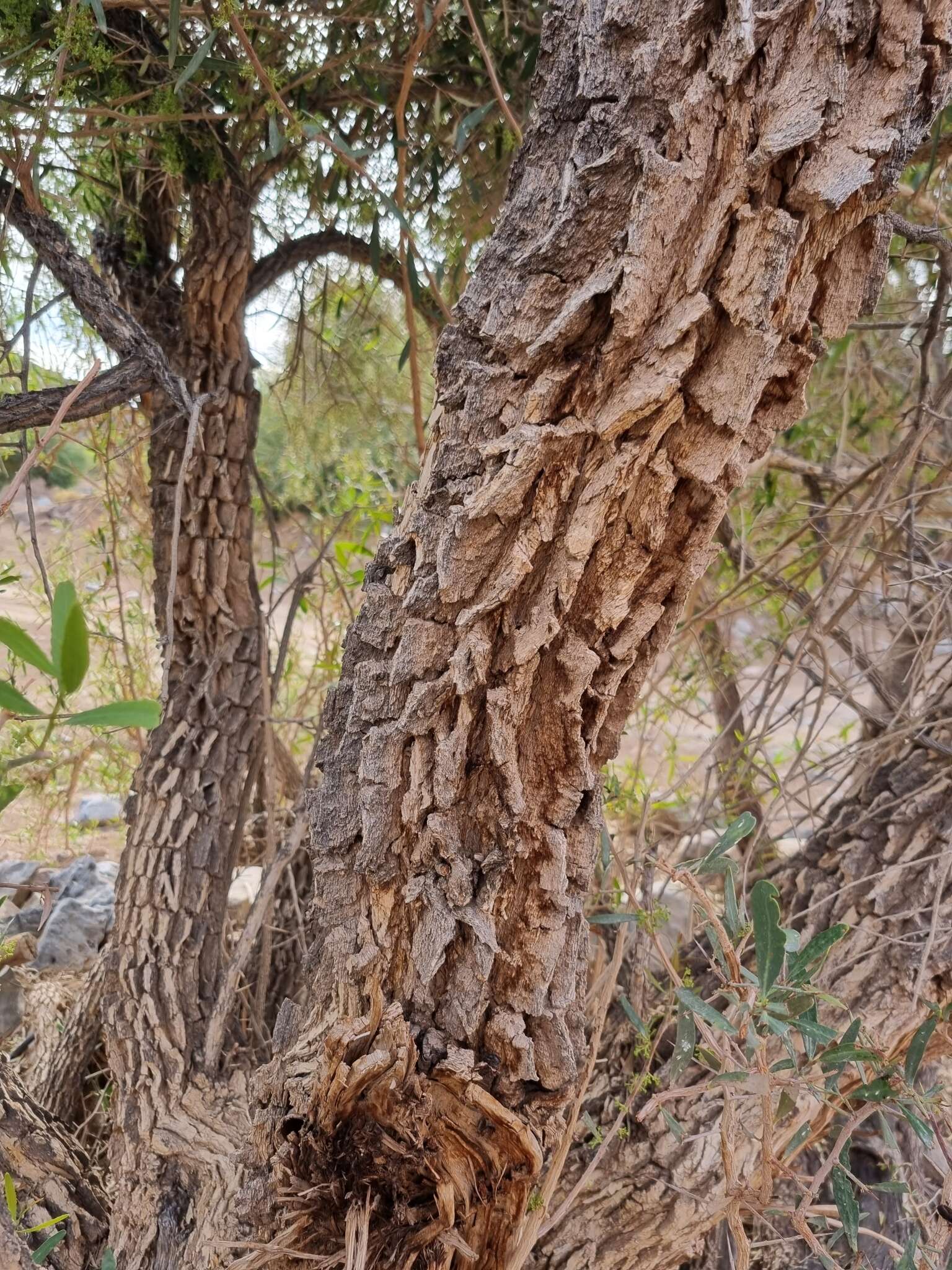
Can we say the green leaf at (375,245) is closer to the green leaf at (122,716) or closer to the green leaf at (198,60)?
the green leaf at (198,60)

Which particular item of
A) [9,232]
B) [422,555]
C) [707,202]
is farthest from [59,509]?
[707,202]

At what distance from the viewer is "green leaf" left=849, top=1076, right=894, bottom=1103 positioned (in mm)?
960

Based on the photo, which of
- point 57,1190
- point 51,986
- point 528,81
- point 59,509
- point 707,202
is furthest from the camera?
point 59,509

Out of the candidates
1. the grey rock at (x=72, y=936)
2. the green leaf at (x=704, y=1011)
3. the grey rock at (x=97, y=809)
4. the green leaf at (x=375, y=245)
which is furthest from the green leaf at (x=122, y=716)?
the grey rock at (x=97, y=809)

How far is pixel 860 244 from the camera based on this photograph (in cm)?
73

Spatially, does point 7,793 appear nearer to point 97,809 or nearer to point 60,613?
point 60,613

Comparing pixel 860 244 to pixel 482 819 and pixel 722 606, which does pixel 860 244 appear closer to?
pixel 482 819

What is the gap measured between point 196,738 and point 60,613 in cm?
105

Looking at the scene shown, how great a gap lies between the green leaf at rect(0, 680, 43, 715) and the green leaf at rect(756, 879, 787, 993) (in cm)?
64

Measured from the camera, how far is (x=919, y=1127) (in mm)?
922

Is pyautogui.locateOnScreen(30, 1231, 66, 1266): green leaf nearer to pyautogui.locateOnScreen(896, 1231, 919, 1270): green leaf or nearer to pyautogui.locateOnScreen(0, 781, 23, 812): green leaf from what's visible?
pyautogui.locateOnScreen(0, 781, 23, 812): green leaf

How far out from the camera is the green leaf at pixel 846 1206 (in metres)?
0.90

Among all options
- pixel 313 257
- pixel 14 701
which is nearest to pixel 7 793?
pixel 14 701

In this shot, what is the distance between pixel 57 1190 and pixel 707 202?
4.78 ft
